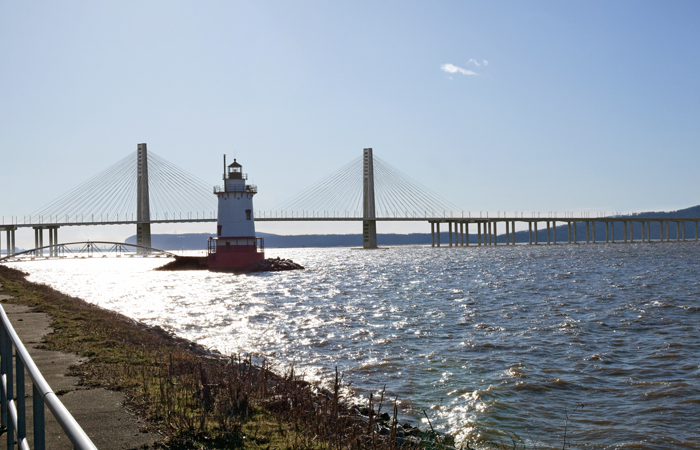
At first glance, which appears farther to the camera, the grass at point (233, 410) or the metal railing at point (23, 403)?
the grass at point (233, 410)

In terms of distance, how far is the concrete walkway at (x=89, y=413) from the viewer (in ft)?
22.2

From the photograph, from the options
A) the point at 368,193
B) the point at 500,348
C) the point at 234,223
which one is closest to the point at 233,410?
the point at 500,348

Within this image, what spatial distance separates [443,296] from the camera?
32875 millimetres

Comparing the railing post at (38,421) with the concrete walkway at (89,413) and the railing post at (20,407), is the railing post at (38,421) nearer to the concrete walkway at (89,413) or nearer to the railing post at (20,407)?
the railing post at (20,407)

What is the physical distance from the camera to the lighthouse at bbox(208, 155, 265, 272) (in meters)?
61.2

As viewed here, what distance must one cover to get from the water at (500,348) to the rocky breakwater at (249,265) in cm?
2655

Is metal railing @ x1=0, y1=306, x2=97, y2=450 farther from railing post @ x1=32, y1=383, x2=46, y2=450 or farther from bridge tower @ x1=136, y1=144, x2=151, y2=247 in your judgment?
bridge tower @ x1=136, y1=144, x2=151, y2=247

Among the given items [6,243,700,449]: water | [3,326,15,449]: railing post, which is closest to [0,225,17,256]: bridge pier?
[6,243,700,449]: water

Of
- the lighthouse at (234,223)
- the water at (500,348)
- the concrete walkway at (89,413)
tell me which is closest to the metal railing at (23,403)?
the concrete walkway at (89,413)

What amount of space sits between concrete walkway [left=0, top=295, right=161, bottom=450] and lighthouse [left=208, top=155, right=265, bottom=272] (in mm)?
49476

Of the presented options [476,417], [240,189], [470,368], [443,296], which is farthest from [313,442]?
[240,189]

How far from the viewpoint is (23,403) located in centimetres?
442

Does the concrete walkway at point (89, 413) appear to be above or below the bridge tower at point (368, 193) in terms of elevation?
below

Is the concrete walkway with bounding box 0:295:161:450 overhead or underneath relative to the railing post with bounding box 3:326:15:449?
underneath
